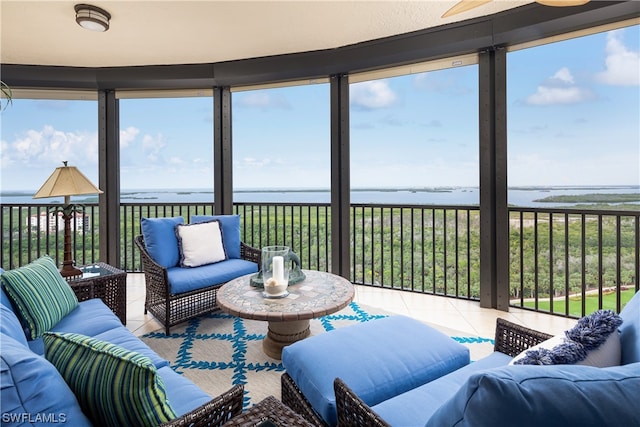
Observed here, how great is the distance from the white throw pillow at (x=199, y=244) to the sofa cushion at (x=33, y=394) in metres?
2.29

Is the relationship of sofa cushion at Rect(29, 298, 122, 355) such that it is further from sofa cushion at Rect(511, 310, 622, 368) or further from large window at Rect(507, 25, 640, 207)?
large window at Rect(507, 25, 640, 207)

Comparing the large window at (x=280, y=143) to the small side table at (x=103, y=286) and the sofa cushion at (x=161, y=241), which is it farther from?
the small side table at (x=103, y=286)

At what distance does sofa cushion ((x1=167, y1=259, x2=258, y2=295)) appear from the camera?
2.68 metres

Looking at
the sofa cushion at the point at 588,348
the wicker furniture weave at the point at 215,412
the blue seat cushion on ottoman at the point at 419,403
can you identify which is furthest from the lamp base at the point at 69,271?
the sofa cushion at the point at 588,348

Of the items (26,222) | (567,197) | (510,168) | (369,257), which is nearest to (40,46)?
(26,222)

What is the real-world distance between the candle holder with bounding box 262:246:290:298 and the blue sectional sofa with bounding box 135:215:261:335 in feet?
2.80

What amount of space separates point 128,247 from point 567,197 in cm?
546

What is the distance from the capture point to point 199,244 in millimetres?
3104

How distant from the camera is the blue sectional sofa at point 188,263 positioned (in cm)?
268

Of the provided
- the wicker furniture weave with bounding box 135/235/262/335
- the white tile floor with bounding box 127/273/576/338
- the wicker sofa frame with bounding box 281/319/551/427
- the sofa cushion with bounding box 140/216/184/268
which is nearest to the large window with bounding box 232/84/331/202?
the sofa cushion with bounding box 140/216/184/268

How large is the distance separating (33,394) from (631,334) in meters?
1.59

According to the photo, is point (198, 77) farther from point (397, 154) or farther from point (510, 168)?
point (510, 168)

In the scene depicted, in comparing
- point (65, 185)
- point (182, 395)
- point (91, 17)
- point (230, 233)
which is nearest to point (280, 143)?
point (230, 233)

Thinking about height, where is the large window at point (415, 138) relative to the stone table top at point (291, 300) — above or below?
above
